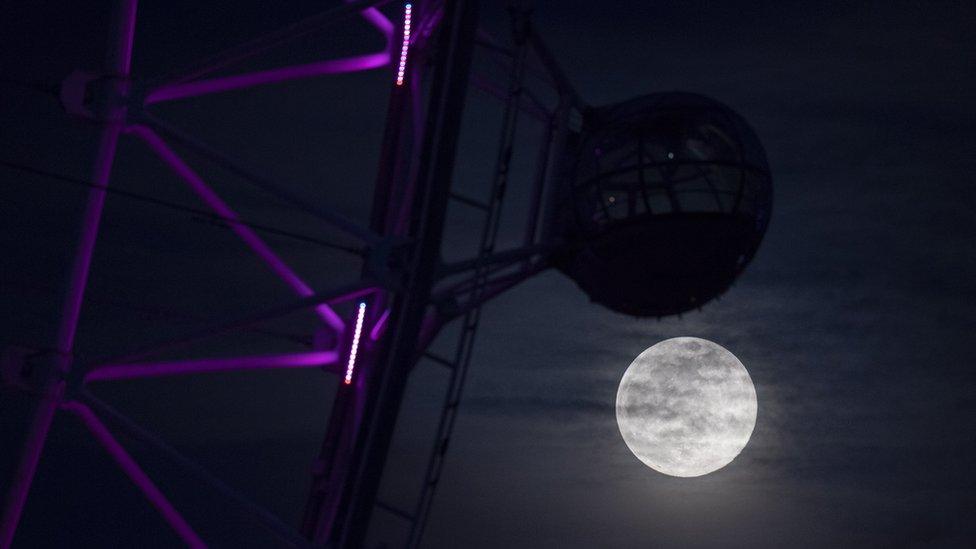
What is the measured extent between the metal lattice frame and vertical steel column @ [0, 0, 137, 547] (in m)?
0.02

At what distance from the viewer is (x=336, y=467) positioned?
18000mm

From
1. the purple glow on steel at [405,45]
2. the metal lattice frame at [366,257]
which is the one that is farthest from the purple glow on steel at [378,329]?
the purple glow on steel at [405,45]

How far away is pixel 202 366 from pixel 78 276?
85.2 inches

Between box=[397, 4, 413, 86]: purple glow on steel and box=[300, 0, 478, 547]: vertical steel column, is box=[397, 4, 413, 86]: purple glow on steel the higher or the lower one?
the higher one

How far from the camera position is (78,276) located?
1644 centimetres

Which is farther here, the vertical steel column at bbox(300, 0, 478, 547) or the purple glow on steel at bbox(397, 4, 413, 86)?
the purple glow on steel at bbox(397, 4, 413, 86)

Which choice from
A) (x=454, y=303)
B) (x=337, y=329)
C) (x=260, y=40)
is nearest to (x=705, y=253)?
(x=454, y=303)

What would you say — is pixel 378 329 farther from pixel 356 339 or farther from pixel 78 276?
pixel 78 276

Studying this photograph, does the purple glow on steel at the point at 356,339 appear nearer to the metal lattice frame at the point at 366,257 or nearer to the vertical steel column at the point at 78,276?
the metal lattice frame at the point at 366,257

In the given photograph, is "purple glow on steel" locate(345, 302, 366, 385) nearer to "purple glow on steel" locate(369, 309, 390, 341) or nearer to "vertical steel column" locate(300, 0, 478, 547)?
"purple glow on steel" locate(369, 309, 390, 341)

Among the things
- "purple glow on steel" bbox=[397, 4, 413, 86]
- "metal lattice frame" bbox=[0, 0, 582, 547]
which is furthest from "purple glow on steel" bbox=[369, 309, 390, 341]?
"purple glow on steel" bbox=[397, 4, 413, 86]

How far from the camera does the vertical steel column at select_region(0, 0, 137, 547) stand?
15.9 m

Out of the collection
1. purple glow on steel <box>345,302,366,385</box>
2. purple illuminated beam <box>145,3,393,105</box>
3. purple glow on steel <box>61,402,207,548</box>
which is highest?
purple illuminated beam <box>145,3,393,105</box>

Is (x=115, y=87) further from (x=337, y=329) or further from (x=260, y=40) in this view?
(x=337, y=329)
